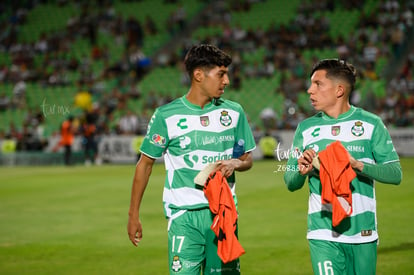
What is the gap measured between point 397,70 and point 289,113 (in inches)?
219

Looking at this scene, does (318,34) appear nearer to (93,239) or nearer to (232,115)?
(93,239)

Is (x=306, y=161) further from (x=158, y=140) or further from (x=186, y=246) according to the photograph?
(x=158, y=140)

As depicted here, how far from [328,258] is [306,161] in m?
0.71

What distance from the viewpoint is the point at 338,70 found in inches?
199

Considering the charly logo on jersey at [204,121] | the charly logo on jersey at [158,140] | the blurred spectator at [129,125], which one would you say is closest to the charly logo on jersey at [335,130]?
the charly logo on jersey at [204,121]

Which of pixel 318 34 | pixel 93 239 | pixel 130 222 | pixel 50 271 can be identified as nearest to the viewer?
pixel 130 222

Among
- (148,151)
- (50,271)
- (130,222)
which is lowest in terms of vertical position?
(50,271)

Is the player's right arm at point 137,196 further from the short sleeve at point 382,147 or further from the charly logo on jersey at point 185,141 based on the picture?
the short sleeve at point 382,147

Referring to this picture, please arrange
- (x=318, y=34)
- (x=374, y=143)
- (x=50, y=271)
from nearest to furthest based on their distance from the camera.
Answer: (x=374, y=143) < (x=50, y=271) < (x=318, y=34)

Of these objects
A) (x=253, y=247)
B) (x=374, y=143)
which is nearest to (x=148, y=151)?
(x=374, y=143)

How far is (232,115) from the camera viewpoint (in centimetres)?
535

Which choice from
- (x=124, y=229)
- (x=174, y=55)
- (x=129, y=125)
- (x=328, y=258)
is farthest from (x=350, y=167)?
(x=174, y=55)

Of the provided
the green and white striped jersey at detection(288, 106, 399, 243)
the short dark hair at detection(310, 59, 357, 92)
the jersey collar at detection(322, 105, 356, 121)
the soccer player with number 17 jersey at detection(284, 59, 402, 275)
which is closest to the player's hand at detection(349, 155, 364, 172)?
the soccer player with number 17 jersey at detection(284, 59, 402, 275)

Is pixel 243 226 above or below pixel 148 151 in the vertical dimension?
below
